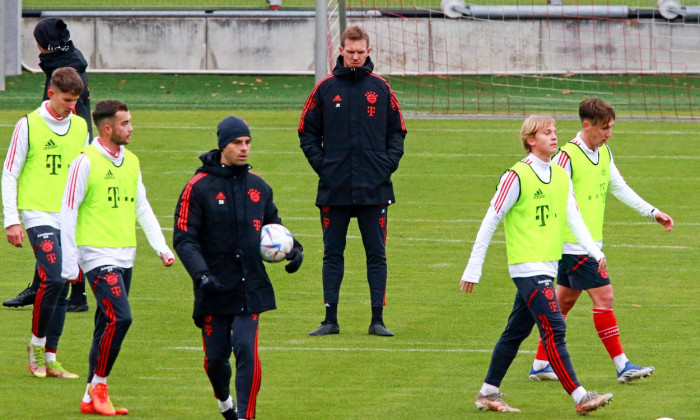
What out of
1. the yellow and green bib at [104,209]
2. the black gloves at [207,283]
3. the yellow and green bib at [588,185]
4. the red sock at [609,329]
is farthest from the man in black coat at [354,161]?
the black gloves at [207,283]

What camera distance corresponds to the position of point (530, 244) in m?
7.76

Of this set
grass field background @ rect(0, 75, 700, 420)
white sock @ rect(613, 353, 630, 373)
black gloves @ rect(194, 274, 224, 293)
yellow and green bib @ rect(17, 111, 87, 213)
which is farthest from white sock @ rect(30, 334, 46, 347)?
white sock @ rect(613, 353, 630, 373)

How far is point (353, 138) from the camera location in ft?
33.2

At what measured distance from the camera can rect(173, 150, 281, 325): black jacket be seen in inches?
279

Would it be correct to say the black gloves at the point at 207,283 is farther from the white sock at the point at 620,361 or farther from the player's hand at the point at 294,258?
the white sock at the point at 620,361

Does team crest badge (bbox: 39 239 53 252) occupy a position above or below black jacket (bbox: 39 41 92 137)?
below

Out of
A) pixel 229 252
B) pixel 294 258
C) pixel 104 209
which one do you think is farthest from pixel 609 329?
pixel 104 209

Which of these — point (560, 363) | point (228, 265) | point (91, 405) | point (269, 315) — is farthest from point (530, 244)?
point (269, 315)

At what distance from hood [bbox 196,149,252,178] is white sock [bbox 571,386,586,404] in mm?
2352

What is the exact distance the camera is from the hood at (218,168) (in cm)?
715

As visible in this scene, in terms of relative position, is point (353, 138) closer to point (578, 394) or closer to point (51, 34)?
point (51, 34)

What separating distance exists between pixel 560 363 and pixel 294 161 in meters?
12.3

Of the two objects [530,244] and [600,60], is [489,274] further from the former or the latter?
[600,60]

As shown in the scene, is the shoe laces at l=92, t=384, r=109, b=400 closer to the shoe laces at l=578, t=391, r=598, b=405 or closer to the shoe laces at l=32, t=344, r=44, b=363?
the shoe laces at l=32, t=344, r=44, b=363
